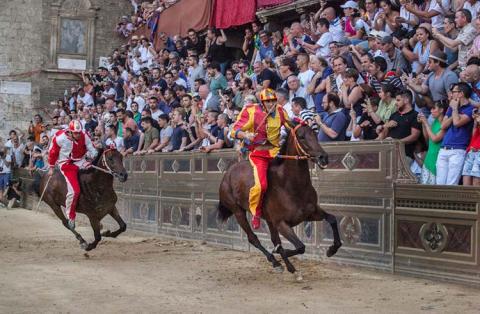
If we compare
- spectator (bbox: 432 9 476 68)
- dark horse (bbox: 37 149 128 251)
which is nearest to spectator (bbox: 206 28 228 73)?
dark horse (bbox: 37 149 128 251)

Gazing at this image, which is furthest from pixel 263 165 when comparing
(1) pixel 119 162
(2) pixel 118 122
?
(2) pixel 118 122

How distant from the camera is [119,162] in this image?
1330cm

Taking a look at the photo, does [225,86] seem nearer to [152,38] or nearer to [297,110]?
[297,110]

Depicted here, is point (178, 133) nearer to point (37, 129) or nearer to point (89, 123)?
point (89, 123)

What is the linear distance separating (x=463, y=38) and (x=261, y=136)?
10.4 ft

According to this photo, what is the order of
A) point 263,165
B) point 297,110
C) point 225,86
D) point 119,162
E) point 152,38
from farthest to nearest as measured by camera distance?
1. point 152,38
2. point 225,86
3. point 119,162
4. point 297,110
5. point 263,165

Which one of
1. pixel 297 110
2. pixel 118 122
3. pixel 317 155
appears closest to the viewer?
pixel 317 155

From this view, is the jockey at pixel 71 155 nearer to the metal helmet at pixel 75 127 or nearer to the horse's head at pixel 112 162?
the metal helmet at pixel 75 127

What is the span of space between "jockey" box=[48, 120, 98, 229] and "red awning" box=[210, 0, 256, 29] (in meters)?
7.10

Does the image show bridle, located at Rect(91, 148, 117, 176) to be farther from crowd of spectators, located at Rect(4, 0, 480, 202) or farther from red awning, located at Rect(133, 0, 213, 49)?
red awning, located at Rect(133, 0, 213, 49)

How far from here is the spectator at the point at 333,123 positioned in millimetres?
11469

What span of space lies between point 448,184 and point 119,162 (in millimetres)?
5970

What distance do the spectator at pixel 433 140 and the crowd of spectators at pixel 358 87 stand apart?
0.01m

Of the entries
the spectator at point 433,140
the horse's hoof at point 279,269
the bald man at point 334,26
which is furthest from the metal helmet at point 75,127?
the spectator at point 433,140
